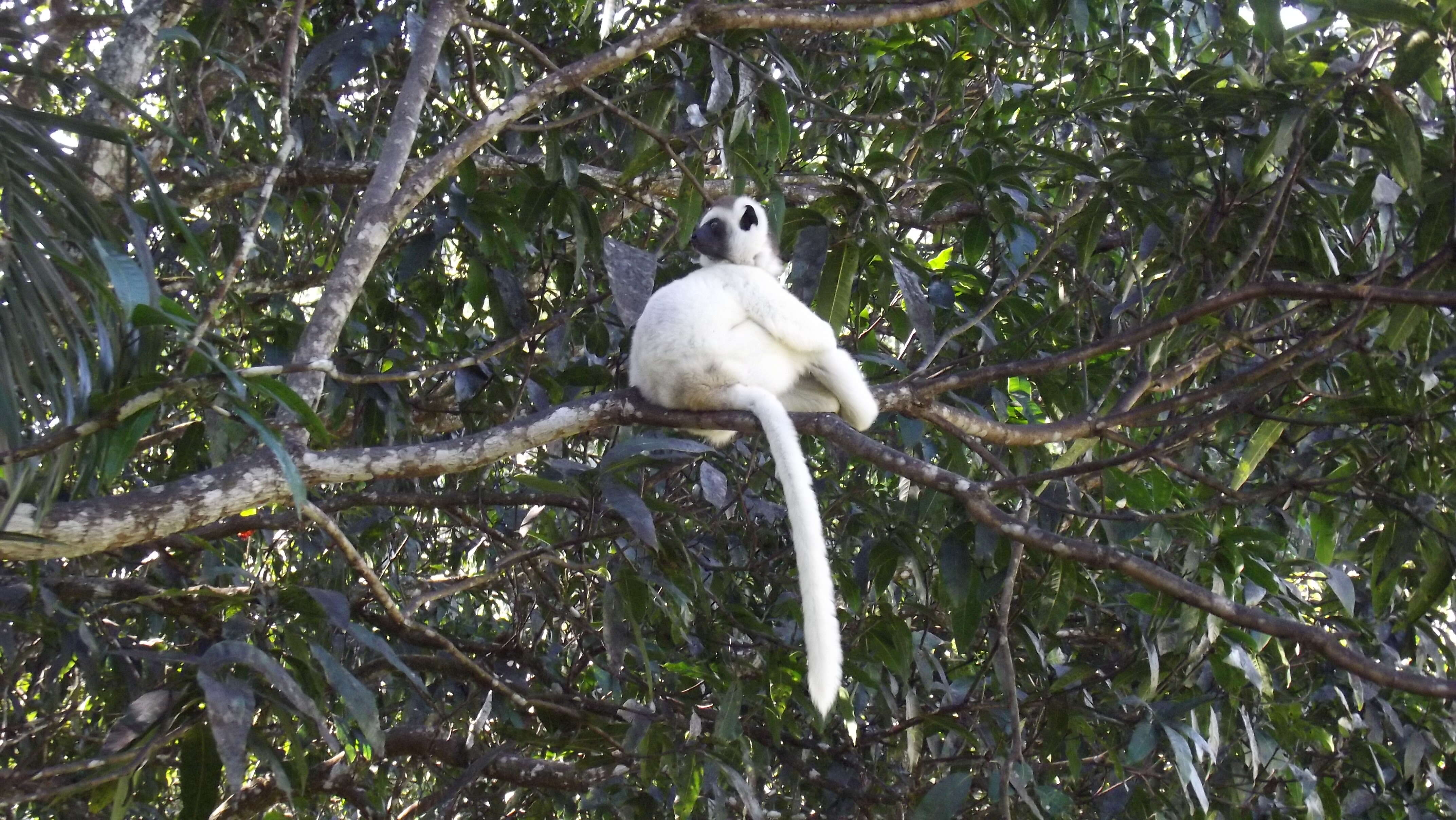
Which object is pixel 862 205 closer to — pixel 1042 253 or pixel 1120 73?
pixel 1042 253

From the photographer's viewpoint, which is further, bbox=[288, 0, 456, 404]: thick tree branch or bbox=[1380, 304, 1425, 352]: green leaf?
bbox=[1380, 304, 1425, 352]: green leaf

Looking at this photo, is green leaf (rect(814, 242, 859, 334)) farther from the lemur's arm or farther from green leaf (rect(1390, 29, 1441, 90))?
green leaf (rect(1390, 29, 1441, 90))

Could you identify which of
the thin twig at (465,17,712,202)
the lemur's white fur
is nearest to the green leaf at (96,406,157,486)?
the lemur's white fur

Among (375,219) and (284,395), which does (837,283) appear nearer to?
(375,219)

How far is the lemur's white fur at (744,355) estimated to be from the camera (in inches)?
131

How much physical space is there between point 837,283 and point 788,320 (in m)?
0.27

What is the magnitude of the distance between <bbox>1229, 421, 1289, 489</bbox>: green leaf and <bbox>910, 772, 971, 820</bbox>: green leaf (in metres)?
1.22

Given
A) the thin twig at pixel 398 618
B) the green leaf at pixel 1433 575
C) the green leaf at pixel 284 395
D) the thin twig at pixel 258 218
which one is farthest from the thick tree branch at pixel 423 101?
the green leaf at pixel 1433 575

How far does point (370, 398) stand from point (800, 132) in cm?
240

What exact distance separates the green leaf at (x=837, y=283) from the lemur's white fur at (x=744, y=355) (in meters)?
0.06

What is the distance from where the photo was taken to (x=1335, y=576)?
12.2 feet

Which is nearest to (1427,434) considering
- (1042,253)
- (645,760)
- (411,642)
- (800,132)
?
(1042,253)

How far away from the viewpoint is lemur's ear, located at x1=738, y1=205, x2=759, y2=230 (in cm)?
391

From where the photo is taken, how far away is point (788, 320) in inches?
138
